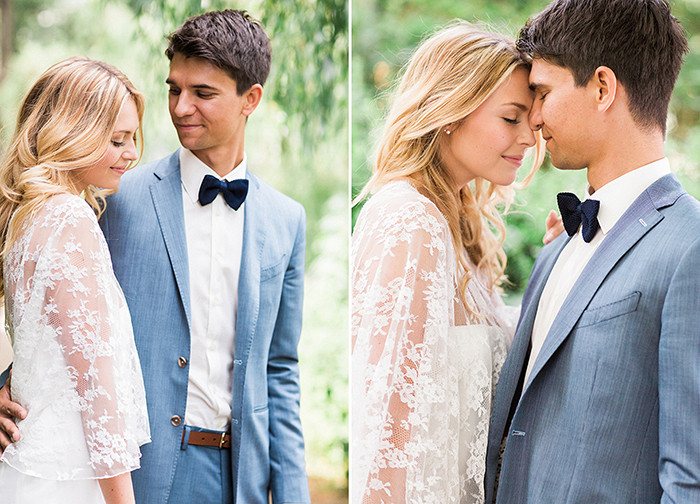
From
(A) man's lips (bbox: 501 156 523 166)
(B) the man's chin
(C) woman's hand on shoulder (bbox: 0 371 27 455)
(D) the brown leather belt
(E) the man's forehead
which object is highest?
(E) the man's forehead

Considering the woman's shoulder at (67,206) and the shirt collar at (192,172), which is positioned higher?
the shirt collar at (192,172)

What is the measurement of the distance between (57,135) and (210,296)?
586 mm

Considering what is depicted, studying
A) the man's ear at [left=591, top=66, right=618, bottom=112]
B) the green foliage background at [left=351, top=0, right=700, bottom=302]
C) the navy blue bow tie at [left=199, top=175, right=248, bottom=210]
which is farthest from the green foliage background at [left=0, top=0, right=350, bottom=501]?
the man's ear at [left=591, top=66, right=618, bottom=112]

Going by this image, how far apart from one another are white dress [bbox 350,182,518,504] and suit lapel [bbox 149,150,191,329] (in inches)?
18.5

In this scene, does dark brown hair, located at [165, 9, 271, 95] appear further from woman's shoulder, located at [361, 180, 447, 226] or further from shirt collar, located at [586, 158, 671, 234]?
shirt collar, located at [586, 158, 671, 234]

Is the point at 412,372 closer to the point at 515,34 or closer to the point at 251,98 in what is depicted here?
the point at 251,98

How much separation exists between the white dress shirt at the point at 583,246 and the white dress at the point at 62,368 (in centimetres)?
108

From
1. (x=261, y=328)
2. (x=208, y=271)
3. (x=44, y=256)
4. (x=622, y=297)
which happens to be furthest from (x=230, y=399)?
(x=622, y=297)

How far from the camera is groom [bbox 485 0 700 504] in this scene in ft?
5.32

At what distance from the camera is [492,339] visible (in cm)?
210

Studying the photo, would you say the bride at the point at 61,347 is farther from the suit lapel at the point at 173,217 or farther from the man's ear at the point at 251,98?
the man's ear at the point at 251,98

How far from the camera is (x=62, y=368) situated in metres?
1.75

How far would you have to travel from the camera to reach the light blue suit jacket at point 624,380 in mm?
1586

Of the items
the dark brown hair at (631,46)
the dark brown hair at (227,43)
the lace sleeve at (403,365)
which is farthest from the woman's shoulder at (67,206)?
the dark brown hair at (631,46)
